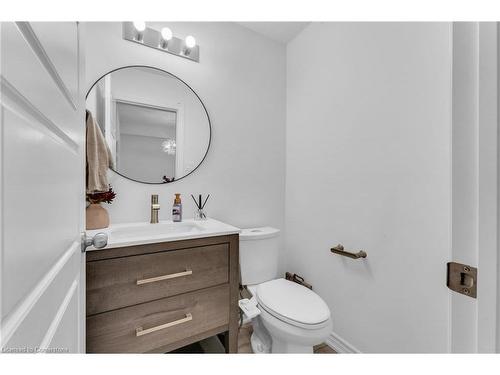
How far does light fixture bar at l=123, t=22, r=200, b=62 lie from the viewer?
1.35 m

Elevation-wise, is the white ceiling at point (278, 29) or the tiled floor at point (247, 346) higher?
the white ceiling at point (278, 29)

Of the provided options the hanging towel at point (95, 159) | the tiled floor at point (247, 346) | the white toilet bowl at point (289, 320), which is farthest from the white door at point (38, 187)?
the tiled floor at point (247, 346)

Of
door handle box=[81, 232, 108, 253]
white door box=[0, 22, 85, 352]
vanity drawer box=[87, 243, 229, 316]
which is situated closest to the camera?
white door box=[0, 22, 85, 352]

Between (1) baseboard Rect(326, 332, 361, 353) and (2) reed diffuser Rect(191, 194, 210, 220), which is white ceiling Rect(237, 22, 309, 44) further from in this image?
(1) baseboard Rect(326, 332, 361, 353)

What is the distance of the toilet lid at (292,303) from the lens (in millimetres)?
1101

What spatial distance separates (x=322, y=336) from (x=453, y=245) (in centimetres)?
89

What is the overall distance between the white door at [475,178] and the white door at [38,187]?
2.27ft

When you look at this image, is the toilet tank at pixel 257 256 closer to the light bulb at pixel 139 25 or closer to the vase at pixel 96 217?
the vase at pixel 96 217

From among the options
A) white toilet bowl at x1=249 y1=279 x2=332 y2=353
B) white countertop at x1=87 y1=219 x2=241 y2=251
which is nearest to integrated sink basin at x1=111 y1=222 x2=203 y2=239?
white countertop at x1=87 y1=219 x2=241 y2=251

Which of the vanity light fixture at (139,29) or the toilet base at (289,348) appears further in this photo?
the vanity light fixture at (139,29)

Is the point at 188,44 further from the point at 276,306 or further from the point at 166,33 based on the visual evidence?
the point at 276,306

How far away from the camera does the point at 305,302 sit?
4.00 feet

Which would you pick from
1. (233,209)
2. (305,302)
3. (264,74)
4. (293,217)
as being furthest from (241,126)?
(305,302)

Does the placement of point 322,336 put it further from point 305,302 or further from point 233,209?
point 233,209
